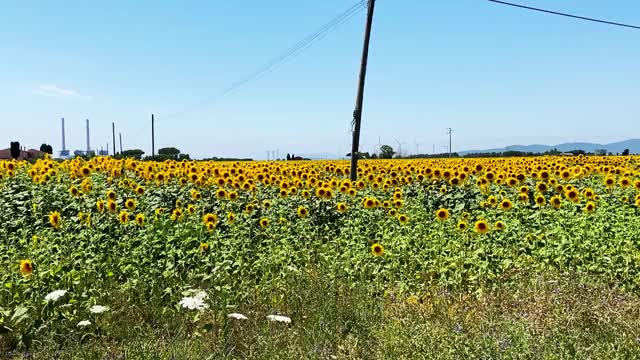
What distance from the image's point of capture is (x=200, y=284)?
5.27 m

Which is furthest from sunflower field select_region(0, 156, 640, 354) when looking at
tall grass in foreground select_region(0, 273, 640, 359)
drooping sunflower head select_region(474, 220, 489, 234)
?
tall grass in foreground select_region(0, 273, 640, 359)

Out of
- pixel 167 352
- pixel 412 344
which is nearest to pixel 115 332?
pixel 167 352

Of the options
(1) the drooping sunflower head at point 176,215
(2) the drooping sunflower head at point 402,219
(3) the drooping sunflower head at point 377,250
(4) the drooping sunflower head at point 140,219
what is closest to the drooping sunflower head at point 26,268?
(4) the drooping sunflower head at point 140,219

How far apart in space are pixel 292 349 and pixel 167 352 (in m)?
0.83

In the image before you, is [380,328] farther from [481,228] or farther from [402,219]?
[402,219]

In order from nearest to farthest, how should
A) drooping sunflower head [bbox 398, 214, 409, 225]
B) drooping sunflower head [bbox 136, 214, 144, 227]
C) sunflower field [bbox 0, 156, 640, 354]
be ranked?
1. sunflower field [bbox 0, 156, 640, 354]
2. drooping sunflower head [bbox 136, 214, 144, 227]
3. drooping sunflower head [bbox 398, 214, 409, 225]

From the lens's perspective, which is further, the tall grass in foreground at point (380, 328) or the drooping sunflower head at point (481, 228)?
the drooping sunflower head at point (481, 228)

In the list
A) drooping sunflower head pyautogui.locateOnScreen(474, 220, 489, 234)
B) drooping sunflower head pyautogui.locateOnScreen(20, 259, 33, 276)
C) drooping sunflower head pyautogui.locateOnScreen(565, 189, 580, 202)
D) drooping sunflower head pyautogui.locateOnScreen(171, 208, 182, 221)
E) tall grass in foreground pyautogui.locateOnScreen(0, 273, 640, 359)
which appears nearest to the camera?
tall grass in foreground pyautogui.locateOnScreen(0, 273, 640, 359)

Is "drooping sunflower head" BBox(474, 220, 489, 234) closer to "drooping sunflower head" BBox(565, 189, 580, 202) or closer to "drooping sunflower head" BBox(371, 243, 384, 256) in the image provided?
"drooping sunflower head" BBox(371, 243, 384, 256)

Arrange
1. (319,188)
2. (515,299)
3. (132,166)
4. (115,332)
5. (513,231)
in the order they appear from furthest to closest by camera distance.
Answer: (132,166) → (319,188) → (513,231) → (515,299) → (115,332)

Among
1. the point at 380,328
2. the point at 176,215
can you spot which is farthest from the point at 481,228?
the point at 176,215

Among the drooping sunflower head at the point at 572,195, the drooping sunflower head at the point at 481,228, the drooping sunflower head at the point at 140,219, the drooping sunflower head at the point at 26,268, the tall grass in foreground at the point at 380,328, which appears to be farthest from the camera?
the drooping sunflower head at the point at 572,195

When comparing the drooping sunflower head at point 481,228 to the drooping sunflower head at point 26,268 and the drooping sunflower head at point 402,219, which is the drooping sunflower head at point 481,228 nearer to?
the drooping sunflower head at point 402,219

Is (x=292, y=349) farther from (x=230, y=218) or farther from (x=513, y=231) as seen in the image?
(x=513, y=231)
